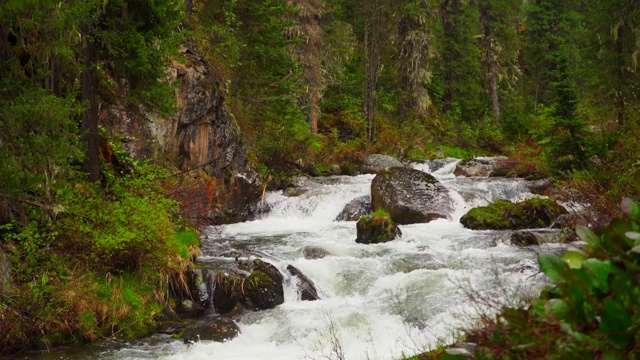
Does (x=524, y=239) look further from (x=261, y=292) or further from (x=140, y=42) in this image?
(x=140, y=42)

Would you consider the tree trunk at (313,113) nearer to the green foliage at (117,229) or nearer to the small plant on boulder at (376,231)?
the small plant on boulder at (376,231)

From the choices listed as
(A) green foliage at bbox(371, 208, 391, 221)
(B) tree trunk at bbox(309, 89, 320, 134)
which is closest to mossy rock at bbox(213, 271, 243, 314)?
(A) green foliage at bbox(371, 208, 391, 221)

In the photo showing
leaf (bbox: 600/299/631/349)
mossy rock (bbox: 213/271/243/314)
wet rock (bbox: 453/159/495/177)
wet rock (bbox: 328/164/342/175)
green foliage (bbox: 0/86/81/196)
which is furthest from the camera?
wet rock (bbox: 328/164/342/175)

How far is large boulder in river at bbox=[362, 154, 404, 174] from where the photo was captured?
24812 millimetres

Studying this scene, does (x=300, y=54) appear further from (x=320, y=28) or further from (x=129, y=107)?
(x=129, y=107)

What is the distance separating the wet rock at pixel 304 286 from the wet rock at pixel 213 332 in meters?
1.67

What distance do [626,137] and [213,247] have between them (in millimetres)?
9955

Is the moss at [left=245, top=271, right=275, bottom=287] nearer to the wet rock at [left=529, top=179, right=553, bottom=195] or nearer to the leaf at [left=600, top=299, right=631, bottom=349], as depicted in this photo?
the leaf at [left=600, top=299, right=631, bottom=349]

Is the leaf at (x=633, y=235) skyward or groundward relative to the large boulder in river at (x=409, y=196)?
skyward

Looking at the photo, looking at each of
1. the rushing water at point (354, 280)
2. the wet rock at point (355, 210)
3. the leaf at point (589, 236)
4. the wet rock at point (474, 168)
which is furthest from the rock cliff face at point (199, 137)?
the leaf at point (589, 236)

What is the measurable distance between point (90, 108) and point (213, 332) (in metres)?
4.63

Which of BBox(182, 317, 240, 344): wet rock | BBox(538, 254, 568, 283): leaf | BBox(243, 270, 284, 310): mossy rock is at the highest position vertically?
BBox(538, 254, 568, 283): leaf

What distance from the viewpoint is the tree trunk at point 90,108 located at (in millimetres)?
10227

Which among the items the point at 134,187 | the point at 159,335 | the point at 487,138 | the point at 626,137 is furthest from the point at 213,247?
the point at 487,138
